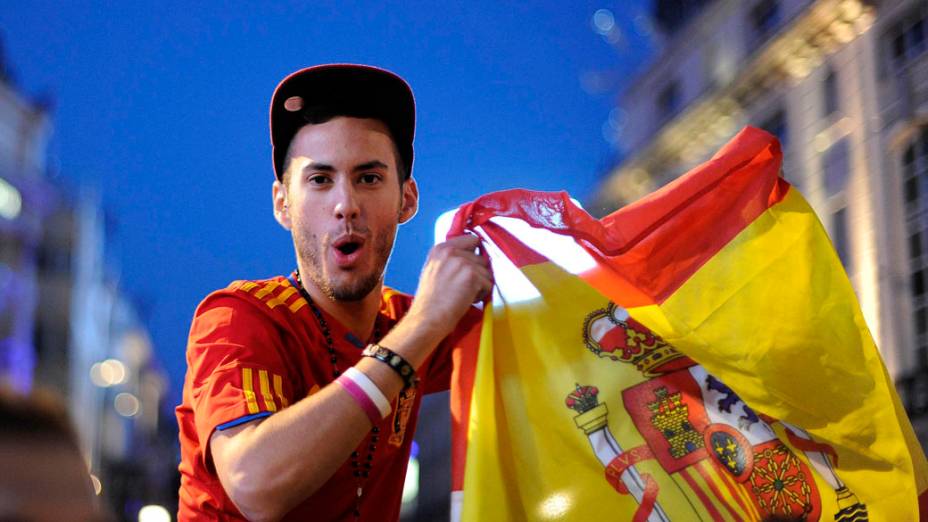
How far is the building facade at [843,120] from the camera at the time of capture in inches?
907

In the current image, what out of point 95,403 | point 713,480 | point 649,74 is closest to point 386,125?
point 713,480

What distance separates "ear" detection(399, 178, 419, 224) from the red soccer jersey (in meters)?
0.48

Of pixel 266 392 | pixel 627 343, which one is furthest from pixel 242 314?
pixel 627 343

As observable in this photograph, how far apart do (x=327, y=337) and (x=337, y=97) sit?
32.1 inches

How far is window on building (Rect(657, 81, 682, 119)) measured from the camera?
112ft

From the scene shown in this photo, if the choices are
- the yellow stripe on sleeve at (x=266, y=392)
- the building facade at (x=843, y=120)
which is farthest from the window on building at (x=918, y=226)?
the yellow stripe on sleeve at (x=266, y=392)

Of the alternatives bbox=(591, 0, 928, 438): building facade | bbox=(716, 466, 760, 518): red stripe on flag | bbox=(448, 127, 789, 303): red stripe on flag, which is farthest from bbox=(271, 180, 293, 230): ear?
bbox=(591, 0, 928, 438): building facade

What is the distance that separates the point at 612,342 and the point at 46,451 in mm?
2608

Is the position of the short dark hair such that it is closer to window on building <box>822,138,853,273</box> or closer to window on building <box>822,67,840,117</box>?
window on building <box>822,138,853,273</box>

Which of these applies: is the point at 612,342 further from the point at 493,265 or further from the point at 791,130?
the point at 791,130

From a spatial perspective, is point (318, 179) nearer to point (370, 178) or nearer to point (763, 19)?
point (370, 178)

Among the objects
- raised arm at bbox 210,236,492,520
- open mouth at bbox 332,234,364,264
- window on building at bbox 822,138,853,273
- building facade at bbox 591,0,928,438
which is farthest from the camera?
window on building at bbox 822,138,853,273

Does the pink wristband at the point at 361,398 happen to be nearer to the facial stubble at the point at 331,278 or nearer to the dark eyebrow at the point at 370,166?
the facial stubble at the point at 331,278

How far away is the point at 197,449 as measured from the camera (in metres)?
3.56
